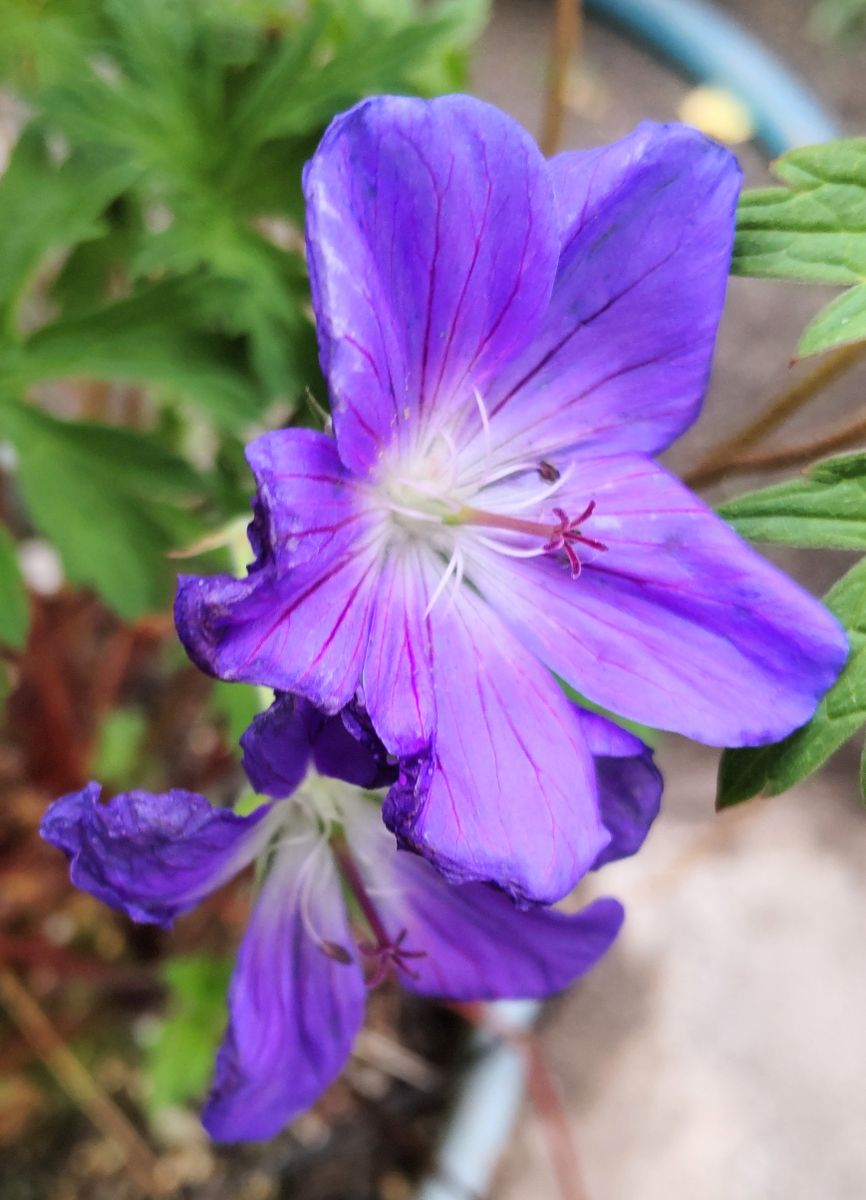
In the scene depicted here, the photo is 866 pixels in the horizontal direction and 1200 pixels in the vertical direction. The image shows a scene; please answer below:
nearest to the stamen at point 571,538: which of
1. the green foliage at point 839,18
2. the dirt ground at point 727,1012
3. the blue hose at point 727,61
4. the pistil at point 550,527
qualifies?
the pistil at point 550,527

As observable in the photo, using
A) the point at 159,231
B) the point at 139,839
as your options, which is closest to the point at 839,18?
the point at 159,231

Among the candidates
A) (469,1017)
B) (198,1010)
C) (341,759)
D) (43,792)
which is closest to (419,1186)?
(469,1017)

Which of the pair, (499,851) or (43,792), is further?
(43,792)

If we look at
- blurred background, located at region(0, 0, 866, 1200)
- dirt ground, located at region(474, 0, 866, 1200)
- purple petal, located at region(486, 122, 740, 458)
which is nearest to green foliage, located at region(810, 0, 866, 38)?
blurred background, located at region(0, 0, 866, 1200)

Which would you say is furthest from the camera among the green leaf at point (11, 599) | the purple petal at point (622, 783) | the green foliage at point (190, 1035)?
the green foliage at point (190, 1035)

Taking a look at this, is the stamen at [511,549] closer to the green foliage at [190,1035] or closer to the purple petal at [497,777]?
the purple petal at [497,777]

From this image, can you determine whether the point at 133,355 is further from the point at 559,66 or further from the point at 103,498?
the point at 559,66

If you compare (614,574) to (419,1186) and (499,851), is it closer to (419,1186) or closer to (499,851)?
(499,851)
